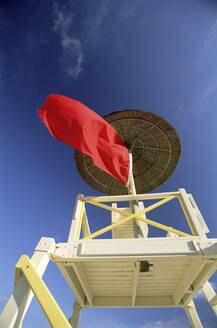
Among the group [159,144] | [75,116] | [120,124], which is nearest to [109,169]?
[75,116]

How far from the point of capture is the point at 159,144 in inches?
305

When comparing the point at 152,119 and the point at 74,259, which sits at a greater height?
the point at 152,119

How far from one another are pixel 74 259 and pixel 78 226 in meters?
1.08

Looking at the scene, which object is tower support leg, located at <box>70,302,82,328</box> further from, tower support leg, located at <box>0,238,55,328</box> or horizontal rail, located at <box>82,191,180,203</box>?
tower support leg, located at <box>0,238,55,328</box>

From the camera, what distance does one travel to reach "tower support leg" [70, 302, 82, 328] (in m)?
5.55

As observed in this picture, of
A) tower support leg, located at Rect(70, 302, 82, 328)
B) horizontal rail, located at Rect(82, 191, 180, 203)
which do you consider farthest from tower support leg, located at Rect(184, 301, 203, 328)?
horizontal rail, located at Rect(82, 191, 180, 203)

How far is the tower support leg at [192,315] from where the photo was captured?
17.6 ft

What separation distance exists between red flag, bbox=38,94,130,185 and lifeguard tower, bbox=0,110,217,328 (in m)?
0.95

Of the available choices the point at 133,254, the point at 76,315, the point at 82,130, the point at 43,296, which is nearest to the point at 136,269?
the point at 133,254

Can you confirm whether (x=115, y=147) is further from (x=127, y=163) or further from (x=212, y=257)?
(x=212, y=257)

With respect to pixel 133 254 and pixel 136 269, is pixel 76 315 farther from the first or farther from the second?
pixel 133 254

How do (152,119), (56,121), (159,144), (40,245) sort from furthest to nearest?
(159,144)
(152,119)
(56,121)
(40,245)

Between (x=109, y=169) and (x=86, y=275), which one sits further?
(x=109, y=169)

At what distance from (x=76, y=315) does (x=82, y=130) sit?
16.5 ft
